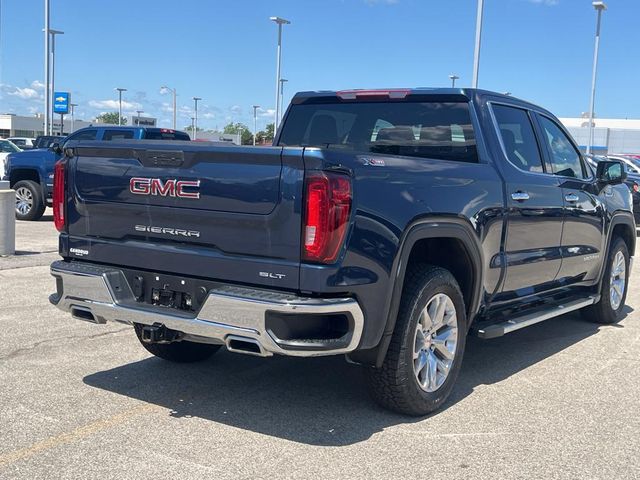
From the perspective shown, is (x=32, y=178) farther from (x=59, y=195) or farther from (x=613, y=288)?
(x=613, y=288)

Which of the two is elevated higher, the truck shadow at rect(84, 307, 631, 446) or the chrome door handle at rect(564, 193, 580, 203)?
the chrome door handle at rect(564, 193, 580, 203)

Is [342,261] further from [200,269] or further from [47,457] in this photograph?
[47,457]

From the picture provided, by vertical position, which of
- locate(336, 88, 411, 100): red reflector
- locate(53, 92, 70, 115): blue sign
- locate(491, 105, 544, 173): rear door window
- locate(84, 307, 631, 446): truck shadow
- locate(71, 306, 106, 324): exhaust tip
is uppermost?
locate(53, 92, 70, 115): blue sign

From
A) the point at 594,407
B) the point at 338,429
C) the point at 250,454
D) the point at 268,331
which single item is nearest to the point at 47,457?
the point at 250,454

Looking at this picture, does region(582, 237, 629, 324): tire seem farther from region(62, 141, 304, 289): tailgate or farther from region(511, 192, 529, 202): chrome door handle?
region(62, 141, 304, 289): tailgate

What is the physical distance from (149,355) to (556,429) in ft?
9.93

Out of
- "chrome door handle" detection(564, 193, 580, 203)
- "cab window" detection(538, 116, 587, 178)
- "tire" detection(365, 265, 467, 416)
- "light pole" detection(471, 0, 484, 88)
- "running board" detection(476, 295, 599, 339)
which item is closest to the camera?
"tire" detection(365, 265, 467, 416)

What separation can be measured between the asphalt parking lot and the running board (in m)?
0.41

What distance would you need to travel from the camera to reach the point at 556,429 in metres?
4.44

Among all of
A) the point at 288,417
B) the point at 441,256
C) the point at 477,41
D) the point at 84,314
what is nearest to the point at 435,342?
the point at 441,256

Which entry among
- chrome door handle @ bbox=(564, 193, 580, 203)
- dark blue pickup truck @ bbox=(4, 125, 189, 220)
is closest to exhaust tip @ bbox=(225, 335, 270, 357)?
chrome door handle @ bbox=(564, 193, 580, 203)

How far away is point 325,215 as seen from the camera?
148 inches

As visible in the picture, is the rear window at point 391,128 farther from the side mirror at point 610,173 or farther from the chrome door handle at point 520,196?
the side mirror at point 610,173

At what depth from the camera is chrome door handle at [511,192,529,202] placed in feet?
17.3
